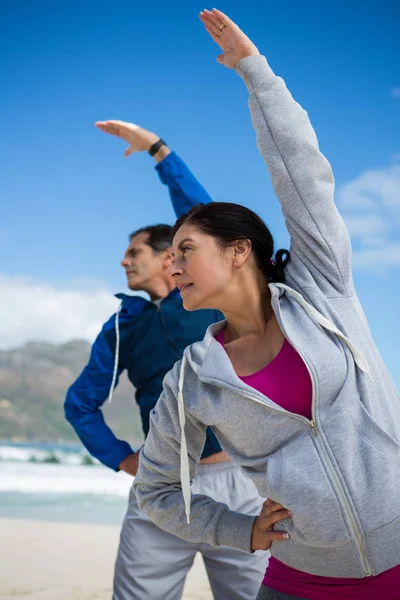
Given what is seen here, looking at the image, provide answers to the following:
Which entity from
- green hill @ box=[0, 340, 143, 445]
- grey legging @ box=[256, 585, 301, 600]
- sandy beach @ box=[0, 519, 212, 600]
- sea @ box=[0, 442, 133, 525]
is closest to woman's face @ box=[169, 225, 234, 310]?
grey legging @ box=[256, 585, 301, 600]

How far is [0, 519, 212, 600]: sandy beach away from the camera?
5680 millimetres

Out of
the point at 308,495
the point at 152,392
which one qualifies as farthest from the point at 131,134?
the point at 308,495

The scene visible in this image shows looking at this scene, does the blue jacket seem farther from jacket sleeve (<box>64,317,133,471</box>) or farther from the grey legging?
the grey legging

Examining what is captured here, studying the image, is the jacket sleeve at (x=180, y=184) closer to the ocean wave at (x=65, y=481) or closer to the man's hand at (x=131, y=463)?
the man's hand at (x=131, y=463)

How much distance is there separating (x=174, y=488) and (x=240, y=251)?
636 millimetres

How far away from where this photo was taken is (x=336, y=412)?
1532 mm

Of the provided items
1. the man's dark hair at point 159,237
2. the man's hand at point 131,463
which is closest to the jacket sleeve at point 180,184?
the man's dark hair at point 159,237

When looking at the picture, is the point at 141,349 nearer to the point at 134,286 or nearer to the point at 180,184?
the point at 134,286

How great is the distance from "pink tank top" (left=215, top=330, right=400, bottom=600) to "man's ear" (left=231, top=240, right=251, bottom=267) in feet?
0.83

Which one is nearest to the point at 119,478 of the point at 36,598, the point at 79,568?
the point at 79,568

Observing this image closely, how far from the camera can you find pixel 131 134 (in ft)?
10.8

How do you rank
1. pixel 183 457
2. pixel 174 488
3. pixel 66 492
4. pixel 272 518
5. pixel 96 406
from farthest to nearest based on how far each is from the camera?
1. pixel 66 492
2. pixel 96 406
3. pixel 174 488
4. pixel 183 457
5. pixel 272 518

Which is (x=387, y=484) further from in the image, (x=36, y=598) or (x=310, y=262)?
(x=36, y=598)

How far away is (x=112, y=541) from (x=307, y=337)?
7.07m
